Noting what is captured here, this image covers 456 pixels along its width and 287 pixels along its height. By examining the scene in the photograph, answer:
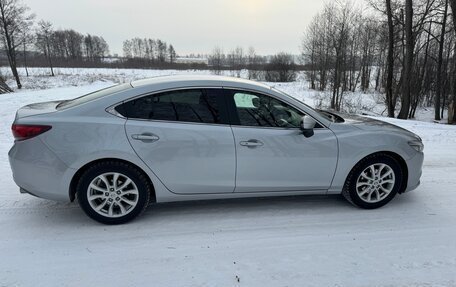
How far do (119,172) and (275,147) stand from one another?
1.67 m

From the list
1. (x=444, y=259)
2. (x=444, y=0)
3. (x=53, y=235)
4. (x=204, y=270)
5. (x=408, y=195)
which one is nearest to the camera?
(x=204, y=270)

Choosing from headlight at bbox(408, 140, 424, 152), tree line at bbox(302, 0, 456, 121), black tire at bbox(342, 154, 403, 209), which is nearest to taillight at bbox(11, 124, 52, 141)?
black tire at bbox(342, 154, 403, 209)

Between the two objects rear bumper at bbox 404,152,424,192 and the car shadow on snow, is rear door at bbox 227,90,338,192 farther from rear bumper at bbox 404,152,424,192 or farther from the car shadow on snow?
rear bumper at bbox 404,152,424,192

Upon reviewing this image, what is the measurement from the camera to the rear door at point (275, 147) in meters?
3.57

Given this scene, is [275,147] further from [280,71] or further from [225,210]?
[280,71]

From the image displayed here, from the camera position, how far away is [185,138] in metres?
3.42

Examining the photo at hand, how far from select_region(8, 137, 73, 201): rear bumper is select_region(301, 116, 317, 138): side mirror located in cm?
250

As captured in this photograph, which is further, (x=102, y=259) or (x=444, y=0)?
(x=444, y=0)

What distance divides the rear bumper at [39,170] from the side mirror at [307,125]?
2497 mm

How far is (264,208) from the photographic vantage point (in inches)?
157

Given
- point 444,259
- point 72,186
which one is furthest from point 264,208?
point 72,186

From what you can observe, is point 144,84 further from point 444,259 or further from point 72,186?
point 444,259

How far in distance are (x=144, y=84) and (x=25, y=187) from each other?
1.62m

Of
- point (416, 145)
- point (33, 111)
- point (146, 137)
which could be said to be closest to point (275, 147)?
point (146, 137)
